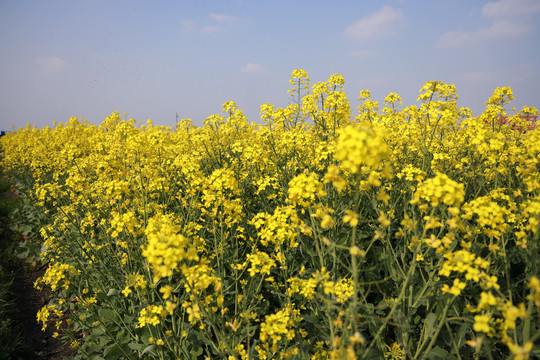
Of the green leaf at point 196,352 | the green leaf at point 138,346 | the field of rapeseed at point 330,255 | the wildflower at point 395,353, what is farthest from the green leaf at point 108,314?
the wildflower at point 395,353

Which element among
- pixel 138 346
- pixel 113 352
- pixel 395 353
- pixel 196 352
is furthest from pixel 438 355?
pixel 113 352

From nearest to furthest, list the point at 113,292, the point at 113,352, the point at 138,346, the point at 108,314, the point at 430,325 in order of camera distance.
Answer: the point at 430,325 < the point at 138,346 < the point at 113,352 < the point at 108,314 < the point at 113,292

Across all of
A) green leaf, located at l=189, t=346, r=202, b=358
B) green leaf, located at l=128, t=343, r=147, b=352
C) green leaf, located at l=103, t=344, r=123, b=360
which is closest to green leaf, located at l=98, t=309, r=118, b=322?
green leaf, located at l=103, t=344, r=123, b=360

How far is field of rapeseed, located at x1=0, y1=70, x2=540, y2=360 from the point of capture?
6.14 ft

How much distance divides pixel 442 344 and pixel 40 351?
210 inches

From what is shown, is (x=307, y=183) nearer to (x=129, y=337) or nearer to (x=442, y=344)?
(x=442, y=344)

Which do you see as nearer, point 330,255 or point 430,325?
point 430,325

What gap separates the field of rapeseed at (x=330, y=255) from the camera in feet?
6.14

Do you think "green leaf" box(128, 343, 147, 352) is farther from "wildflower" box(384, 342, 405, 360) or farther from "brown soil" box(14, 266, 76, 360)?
"wildflower" box(384, 342, 405, 360)

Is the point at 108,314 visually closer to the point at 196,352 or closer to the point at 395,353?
the point at 196,352

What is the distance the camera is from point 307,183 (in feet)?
7.61

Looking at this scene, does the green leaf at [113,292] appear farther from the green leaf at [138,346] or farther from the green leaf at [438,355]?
the green leaf at [438,355]

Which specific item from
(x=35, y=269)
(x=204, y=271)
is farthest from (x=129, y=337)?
(x=35, y=269)

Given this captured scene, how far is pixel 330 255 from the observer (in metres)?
3.06
